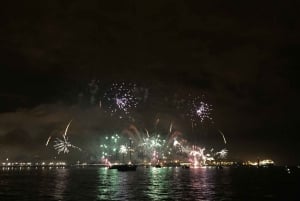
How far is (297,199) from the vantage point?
79312 millimetres

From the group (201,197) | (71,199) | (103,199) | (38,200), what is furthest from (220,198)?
(38,200)

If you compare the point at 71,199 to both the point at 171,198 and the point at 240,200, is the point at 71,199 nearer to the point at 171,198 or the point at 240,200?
the point at 171,198

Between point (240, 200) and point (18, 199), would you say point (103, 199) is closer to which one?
point (18, 199)

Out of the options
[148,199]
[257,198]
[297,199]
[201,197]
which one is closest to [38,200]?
[148,199]

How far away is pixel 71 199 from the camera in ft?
248

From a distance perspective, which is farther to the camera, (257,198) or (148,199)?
(257,198)

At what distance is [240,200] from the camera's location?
7675 centimetres

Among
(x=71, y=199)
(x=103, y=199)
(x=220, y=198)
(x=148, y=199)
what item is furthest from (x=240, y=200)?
(x=71, y=199)

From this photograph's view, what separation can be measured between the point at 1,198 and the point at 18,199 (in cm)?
441

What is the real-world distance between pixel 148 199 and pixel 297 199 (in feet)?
93.4

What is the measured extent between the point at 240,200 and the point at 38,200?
36.5 m

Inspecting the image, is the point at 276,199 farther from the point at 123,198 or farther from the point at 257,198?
the point at 123,198

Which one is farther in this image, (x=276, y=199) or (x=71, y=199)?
(x=276, y=199)

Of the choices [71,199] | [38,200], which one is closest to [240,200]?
[71,199]
